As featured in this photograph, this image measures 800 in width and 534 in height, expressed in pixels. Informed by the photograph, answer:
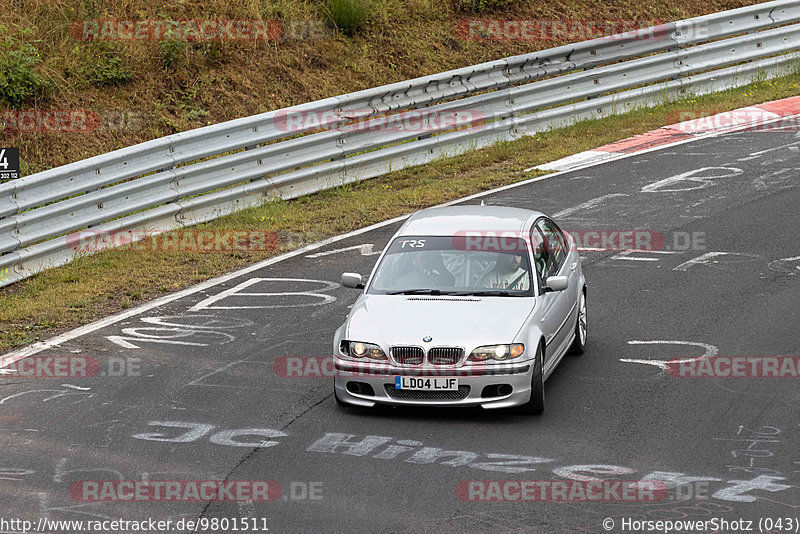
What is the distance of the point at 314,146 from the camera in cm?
1725

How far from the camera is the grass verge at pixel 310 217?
12.6 meters

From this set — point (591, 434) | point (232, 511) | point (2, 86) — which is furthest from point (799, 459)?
point (2, 86)

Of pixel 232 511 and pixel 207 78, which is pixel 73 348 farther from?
pixel 207 78

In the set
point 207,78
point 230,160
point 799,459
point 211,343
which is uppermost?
point 207,78

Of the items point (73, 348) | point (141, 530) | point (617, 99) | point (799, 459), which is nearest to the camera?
point (141, 530)

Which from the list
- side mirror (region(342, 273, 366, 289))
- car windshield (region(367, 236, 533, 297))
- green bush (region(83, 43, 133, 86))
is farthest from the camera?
green bush (region(83, 43, 133, 86))

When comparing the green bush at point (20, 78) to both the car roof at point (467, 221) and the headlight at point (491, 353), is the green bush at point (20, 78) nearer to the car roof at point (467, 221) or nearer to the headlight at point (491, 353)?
the car roof at point (467, 221)

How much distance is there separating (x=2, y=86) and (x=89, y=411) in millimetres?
8820

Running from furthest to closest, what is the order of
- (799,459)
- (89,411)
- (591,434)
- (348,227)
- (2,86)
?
(2,86) → (348,227) → (89,411) → (591,434) → (799,459)

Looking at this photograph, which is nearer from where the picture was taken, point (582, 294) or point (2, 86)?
point (582, 294)
